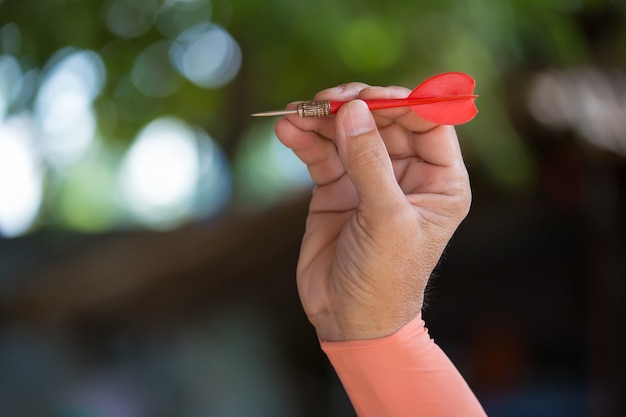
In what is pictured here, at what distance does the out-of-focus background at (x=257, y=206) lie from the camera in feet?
6.82

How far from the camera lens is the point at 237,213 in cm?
273

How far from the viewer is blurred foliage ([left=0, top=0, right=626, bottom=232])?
6.31 feet

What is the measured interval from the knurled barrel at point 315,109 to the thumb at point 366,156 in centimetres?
4

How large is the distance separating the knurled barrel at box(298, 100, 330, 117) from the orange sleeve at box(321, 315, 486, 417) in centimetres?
28

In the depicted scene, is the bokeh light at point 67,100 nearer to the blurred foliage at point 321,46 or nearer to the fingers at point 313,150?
the blurred foliage at point 321,46

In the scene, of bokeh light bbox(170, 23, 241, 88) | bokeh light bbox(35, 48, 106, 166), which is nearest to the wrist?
bokeh light bbox(35, 48, 106, 166)

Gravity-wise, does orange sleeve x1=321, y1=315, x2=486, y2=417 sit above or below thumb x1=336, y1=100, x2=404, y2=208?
below

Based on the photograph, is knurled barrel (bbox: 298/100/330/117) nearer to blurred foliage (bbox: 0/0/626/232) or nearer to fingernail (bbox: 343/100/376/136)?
fingernail (bbox: 343/100/376/136)

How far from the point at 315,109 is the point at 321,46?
1.10 metres

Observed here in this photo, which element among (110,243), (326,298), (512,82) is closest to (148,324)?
(110,243)

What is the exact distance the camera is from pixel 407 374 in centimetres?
94

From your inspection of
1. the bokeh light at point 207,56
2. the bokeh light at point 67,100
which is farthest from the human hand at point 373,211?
the bokeh light at point 207,56

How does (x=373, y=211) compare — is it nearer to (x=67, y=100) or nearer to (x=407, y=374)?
(x=407, y=374)

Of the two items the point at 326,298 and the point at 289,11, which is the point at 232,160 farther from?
the point at 326,298
